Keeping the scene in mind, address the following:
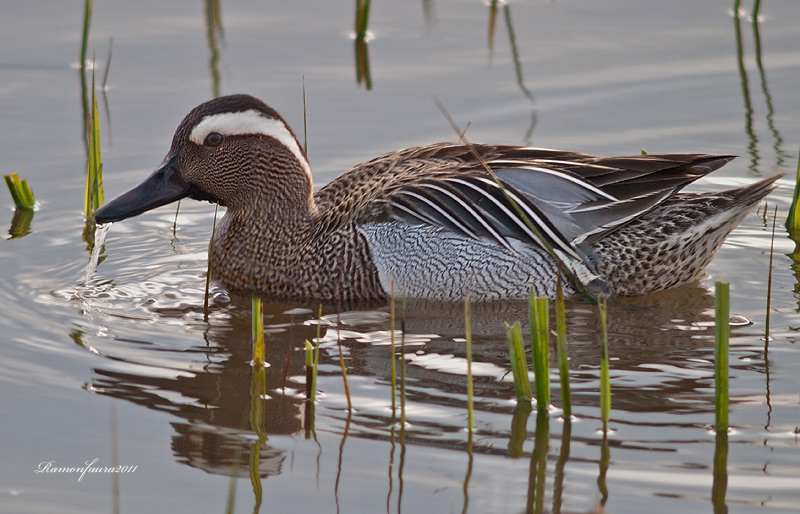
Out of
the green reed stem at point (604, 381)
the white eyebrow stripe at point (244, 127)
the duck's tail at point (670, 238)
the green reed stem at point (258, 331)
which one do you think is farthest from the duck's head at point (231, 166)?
the green reed stem at point (604, 381)

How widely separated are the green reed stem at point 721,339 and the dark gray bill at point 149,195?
142 inches

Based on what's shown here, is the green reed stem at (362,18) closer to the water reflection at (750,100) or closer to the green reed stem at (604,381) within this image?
the water reflection at (750,100)

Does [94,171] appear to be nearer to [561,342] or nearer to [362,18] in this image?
[561,342]

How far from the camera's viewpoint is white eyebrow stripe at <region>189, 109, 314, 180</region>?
6.76 m

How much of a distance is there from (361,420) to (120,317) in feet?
6.33

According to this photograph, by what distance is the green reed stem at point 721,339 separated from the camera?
13.9 feet

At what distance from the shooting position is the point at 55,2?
10.8 metres

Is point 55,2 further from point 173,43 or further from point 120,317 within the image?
point 120,317

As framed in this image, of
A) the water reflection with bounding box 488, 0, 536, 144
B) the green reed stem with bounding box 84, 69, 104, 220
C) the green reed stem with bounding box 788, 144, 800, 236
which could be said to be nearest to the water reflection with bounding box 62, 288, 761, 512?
the green reed stem with bounding box 788, 144, 800, 236

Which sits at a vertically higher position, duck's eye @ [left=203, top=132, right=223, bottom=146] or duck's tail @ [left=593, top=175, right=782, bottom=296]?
duck's eye @ [left=203, top=132, right=223, bottom=146]

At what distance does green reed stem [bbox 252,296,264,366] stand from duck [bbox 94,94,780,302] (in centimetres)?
118

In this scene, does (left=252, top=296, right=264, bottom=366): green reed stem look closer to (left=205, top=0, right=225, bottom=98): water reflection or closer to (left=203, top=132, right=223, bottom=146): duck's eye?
(left=203, top=132, right=223, bottom=146): duck's eye

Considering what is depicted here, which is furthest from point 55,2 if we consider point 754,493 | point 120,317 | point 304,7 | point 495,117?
point 754,493

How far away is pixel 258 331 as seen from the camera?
16.7ft
